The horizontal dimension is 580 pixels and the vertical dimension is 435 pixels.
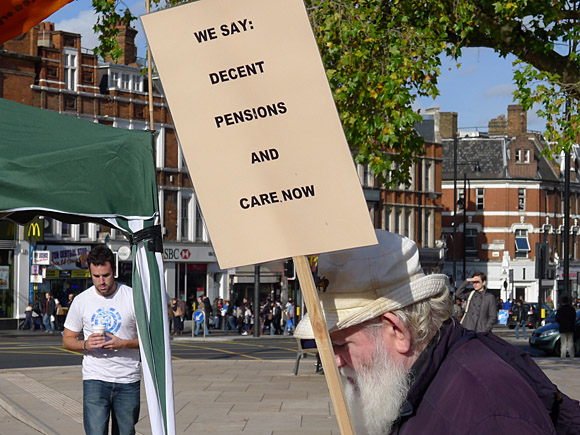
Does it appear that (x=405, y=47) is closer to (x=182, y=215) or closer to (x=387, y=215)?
(x=182, y=215)

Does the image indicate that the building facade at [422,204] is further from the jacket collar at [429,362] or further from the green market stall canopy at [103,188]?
the jacket collar at [429,362]

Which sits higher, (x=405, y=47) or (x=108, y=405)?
(x=405, y=47)

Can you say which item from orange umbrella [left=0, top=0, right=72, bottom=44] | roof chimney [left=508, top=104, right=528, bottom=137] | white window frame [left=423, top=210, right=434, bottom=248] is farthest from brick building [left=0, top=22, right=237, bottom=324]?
orange umbrella [left=0, top=0, right=72, bottom=44]

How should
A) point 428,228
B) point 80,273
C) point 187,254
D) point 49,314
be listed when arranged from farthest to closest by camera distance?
point 428,228
point 187,254
point 80,273
point 49,314

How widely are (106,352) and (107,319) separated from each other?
0.22m

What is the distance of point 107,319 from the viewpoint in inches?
271

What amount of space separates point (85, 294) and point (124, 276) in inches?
1595

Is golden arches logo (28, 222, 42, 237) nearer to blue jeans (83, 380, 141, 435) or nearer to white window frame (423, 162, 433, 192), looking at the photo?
white window frame (423, 162, 433, 192)

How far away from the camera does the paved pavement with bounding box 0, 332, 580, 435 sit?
11.7 m

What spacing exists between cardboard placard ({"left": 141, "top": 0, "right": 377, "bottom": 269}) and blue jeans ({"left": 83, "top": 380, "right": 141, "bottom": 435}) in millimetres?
4255

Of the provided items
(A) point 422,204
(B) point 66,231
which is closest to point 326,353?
(B) point 66,231

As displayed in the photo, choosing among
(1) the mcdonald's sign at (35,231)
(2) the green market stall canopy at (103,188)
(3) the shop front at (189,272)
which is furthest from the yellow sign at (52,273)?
(2) the green market stall canopy at (103,188)

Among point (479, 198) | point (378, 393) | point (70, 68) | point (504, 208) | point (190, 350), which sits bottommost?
point (190, 350)

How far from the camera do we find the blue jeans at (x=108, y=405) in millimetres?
6770
